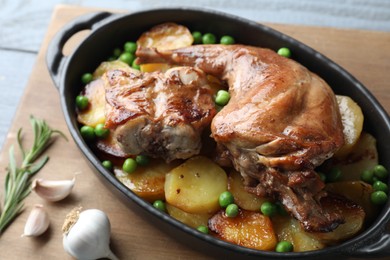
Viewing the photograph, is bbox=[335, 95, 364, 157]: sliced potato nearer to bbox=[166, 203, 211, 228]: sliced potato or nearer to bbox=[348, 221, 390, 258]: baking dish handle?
bbox=[348, 221, 390, 258]: baking dish handle

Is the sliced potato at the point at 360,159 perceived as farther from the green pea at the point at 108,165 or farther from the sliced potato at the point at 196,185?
the green pea at the point at 108,165

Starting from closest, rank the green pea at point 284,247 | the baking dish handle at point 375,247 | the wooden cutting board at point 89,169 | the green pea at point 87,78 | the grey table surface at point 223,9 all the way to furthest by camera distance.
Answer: the baking dish handle at point 375,247, the green pea at point 284,247, the wooden cutting board at point 89,169, the green pea at point 87,78, the grey table surface at point 223,9

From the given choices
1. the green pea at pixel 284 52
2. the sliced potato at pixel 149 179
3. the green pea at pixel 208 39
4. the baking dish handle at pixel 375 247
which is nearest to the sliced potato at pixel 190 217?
the sliced potato at pixel 149 179

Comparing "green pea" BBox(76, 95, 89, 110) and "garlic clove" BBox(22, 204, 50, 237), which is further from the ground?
"green pea" BBox(76, 95, 89, 110)

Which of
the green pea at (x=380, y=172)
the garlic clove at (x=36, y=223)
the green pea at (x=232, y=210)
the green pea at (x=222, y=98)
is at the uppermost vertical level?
the green pea at (x=222, y=98)

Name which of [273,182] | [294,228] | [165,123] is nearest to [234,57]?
[165,123]

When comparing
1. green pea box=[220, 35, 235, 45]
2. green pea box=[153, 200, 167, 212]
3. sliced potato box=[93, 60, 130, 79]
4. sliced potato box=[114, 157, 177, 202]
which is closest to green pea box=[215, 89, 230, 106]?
sliced potato box=[114, 157, 177, 202]
